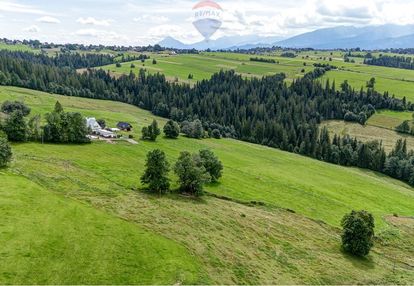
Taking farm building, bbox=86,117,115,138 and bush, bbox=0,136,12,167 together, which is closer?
bush, bbox=0,136,12,167

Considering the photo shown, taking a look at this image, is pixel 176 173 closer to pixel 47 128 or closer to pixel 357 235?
pixel 357 235

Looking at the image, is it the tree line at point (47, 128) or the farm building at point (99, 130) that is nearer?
the tree line at point (47, 128)

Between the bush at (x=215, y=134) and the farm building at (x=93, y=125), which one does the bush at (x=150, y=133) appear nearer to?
the farm building at (x=93, y=125)

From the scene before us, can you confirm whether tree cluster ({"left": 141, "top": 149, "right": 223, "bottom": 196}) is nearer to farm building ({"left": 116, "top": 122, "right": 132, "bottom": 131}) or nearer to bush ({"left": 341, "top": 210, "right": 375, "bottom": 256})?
bush ({"left": 341, "top": 210, "right": 375, "bottom": 256})

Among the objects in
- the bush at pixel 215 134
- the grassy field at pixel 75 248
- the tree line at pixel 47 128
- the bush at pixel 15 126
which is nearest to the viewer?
the grassy field at pixel 75 248

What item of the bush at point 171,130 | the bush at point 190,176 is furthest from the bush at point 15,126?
the bush at point 171,130

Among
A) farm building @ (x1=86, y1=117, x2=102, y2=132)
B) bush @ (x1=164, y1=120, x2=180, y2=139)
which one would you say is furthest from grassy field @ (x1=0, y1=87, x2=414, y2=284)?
bush @ (x1=164, y1=120, x2=180, y2=139)

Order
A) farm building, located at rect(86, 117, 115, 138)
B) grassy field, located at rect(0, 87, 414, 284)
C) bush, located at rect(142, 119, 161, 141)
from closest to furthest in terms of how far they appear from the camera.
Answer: grassy field, located at rect(0, 87, 414, 284)
farm building, located at rect(86, 117, 115, 138)
bush, located at rect(142, 119, 161, 141)
